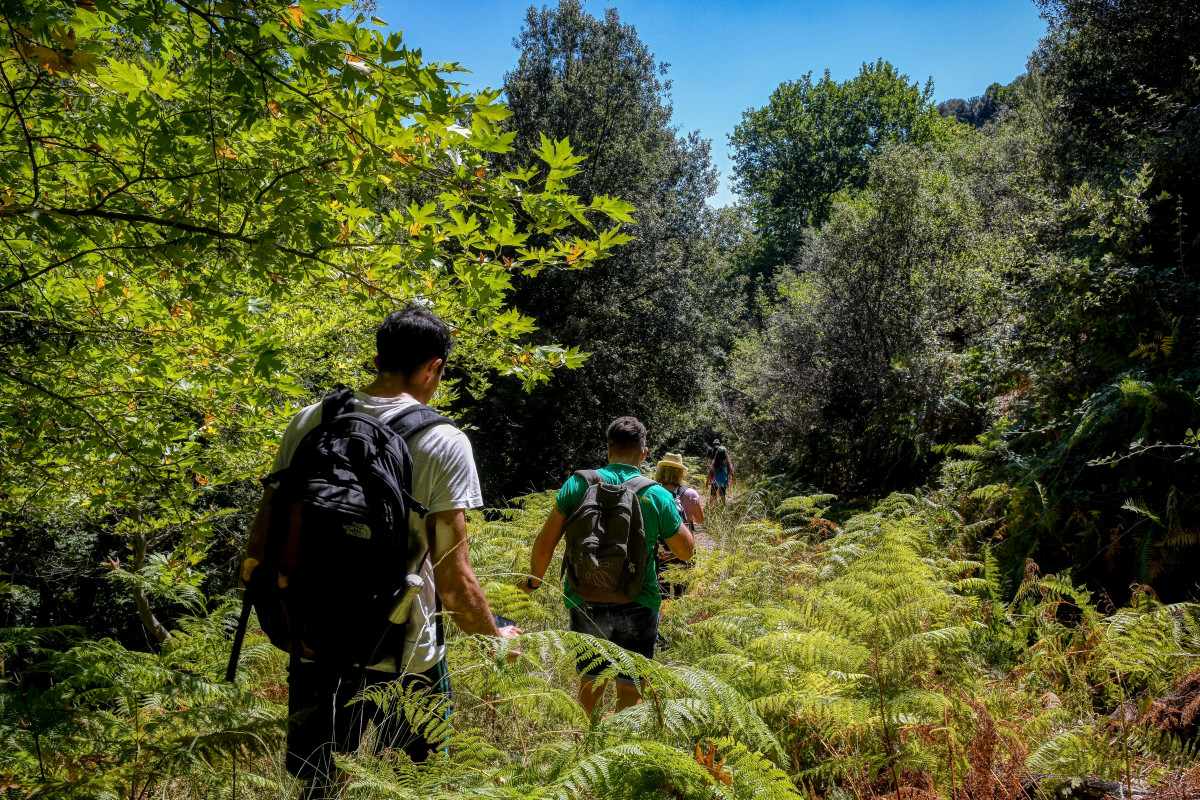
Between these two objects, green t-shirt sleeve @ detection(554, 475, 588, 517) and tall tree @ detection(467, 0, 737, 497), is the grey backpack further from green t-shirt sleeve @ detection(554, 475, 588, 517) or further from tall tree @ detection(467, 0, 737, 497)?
tall tree @ detection(467, 0, 737, 497)

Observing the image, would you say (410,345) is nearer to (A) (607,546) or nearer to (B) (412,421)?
(B) (412,421)

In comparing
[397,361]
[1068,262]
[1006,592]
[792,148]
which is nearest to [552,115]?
[1068,262]

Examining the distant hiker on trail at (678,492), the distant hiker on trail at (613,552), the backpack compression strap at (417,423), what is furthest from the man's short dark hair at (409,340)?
the distant hiker on trail at (678,492)

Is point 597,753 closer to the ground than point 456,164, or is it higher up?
closer to the ground

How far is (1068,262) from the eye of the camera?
7504 mm

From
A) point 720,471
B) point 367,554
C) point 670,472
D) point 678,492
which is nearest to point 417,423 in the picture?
point 367,554

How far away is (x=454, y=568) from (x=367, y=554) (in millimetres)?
333

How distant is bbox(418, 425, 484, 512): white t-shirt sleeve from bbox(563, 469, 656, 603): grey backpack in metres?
1.14

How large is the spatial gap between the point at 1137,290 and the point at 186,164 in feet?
28.3

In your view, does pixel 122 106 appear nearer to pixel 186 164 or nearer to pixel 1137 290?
pixel 186 164

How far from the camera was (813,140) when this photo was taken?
112 ft

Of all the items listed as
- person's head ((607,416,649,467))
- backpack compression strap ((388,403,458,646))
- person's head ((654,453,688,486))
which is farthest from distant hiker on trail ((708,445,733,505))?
backpack compression strap ((388,403,458,646))

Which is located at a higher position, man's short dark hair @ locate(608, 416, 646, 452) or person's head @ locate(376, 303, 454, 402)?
person's head @ locate(376, 303, 454, 402)

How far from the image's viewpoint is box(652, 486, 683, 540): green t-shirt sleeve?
11.1 feet
